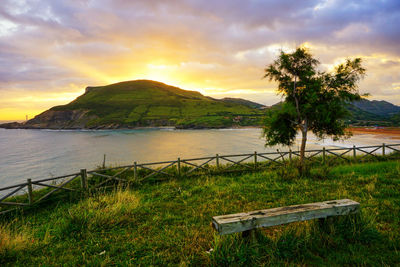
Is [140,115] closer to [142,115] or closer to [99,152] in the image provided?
[142,115]

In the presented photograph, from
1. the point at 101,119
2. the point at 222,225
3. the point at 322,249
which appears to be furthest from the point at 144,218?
the point at 101,119

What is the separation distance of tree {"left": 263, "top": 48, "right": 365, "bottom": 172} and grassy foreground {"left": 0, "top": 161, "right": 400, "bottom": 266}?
5058 mm

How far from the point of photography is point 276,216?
4184 mm

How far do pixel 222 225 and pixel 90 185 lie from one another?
10740mm

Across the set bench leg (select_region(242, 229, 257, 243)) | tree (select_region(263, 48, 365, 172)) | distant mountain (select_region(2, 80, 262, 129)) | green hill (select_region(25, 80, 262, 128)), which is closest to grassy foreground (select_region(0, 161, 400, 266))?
bench leg (select_region(242, 229, 257, 243))

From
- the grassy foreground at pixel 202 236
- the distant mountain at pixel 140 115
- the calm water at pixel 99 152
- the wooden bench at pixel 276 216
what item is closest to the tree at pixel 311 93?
the grassy foreground at pixel 202 236

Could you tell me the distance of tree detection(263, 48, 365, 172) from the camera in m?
12.1

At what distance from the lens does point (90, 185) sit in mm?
12008

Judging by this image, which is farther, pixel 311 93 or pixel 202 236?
pixel 311 93

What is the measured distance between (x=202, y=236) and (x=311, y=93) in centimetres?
1088

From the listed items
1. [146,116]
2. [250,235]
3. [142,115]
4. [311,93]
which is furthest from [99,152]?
[142,115]

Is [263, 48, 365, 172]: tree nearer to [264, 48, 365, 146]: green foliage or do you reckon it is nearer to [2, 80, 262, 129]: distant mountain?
[264, 48, 365, 146]: green foliage

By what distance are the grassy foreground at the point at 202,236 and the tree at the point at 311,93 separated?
506cm

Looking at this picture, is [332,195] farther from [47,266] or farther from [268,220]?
[47,266]
